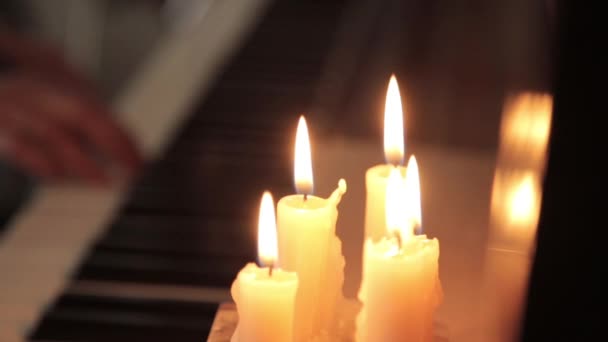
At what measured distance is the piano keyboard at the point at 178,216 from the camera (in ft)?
2.90

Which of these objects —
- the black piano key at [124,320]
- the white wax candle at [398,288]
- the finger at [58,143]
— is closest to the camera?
the white wax candle at [398,288]

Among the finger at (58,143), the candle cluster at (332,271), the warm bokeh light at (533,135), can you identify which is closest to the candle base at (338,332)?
the candle cluster at (332,271)

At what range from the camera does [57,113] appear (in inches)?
58.0

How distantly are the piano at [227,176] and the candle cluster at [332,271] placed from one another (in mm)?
83

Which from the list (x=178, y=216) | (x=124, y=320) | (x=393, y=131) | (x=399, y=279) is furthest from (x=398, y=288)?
(x=178, y=216)

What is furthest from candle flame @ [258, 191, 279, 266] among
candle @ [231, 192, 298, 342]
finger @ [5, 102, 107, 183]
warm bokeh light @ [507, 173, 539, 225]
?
finger @ [5, 102, 107, 183]

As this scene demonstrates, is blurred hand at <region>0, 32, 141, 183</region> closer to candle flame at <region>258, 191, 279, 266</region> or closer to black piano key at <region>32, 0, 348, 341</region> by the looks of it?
black piano key at <region>32, 0, 348, 341</region>

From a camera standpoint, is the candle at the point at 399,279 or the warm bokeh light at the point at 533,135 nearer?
the warm bokeh light at the point at 533,135

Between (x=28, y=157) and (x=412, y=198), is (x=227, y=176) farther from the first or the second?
(x=412, y=198)

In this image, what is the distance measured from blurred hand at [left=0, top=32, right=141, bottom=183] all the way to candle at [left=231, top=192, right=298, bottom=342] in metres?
0.79

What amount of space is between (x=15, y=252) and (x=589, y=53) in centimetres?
87

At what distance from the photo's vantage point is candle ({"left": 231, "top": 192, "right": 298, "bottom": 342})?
423mm

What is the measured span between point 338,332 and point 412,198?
95 millimetres

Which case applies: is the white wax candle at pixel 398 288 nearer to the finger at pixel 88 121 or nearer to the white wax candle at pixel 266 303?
the white wax candle at pixel 266 303
